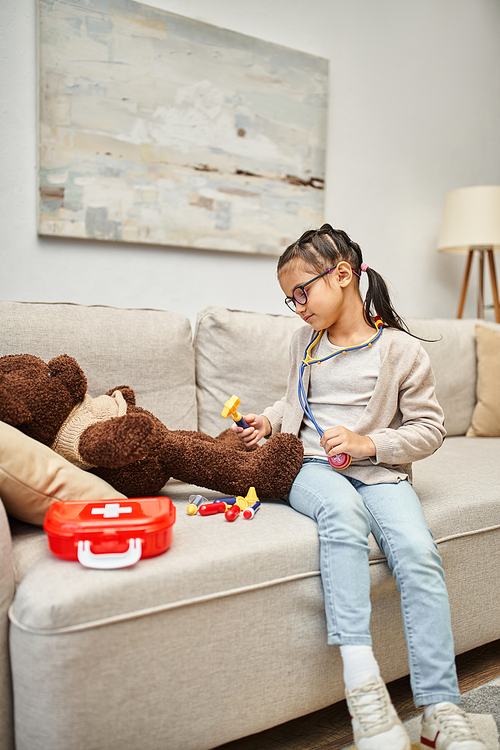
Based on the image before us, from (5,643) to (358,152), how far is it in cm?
215

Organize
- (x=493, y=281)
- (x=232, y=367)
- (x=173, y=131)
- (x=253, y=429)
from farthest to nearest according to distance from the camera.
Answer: (x=493, y=281) < (x=173, y=131) < (x=232, y=367) < (x=253, y=429)

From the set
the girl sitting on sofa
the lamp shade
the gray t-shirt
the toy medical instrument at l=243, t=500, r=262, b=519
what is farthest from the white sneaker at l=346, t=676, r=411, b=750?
the lamp shade

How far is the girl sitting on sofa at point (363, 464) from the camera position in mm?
864

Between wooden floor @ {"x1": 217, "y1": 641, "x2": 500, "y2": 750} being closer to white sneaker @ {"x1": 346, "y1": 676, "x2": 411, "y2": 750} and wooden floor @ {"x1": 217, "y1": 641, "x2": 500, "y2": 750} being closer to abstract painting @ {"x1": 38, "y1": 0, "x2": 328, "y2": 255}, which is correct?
white sneaker @ {"x1": 346, "y1": 676, "x2": 411, "y2": 750}

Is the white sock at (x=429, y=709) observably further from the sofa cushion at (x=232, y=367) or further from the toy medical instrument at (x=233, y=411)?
the sofa cushion at (x=232, y=367)

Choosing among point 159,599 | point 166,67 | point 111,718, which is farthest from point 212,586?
point 166,67

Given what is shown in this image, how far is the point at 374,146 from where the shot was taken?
2.33 meters

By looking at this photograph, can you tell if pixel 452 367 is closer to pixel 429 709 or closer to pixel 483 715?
pixel 483 715

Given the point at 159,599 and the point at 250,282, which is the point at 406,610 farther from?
the point at 250,282

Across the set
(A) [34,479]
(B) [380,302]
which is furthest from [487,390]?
(A) [34,479]

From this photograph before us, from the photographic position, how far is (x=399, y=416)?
1196mm

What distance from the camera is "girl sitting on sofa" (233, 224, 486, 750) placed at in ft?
2.83

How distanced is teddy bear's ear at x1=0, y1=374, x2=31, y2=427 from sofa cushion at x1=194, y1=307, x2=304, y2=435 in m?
0.63

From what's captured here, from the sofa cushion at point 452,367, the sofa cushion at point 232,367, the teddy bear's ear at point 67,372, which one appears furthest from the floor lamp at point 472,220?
the teddy bear's ear at point 67,372
